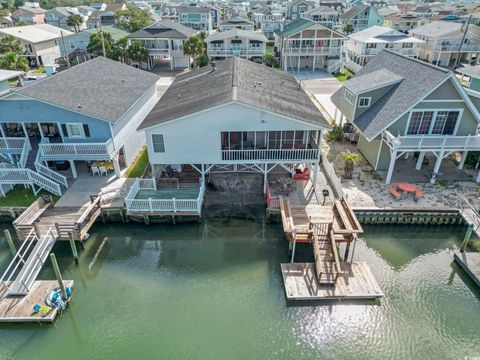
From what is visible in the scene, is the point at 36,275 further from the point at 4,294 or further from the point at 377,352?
the point at 377,352

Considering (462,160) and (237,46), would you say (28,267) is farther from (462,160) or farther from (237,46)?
(237,46)

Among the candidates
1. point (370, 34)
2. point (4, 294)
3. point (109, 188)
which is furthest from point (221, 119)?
point (370, 34)

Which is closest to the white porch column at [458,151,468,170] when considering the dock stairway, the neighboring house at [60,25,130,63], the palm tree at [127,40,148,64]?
the dock stairway

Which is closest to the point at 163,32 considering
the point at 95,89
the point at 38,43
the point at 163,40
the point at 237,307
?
the point at 163,40

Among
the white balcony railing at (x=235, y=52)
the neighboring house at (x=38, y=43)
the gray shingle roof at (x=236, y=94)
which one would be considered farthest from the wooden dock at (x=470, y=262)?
the neighboring house at (x=38, y=43)

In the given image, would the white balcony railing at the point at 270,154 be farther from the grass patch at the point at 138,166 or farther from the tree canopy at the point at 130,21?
the tree canopy at the point at 130,21
